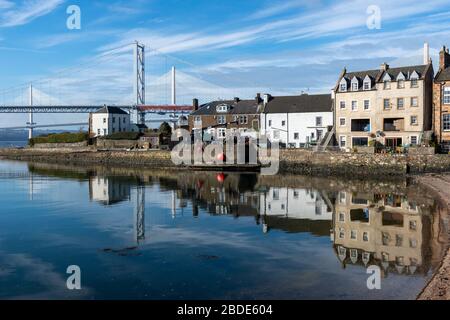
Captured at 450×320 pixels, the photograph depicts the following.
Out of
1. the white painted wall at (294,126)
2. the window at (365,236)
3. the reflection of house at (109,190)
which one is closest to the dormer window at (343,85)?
the white painted wall at (294,126)

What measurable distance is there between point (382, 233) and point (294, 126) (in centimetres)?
4082

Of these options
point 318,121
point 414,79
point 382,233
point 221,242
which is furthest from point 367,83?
point 221,242

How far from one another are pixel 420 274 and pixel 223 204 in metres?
15.6

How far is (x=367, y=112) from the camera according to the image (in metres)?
50.8

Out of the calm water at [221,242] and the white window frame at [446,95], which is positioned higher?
the white window frame at [446,95]

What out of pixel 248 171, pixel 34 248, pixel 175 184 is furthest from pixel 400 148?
pixel 34 248

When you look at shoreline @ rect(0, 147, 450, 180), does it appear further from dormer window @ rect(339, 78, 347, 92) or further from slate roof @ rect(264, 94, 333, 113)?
slate roof @ rect(264, 94, 333, 113)

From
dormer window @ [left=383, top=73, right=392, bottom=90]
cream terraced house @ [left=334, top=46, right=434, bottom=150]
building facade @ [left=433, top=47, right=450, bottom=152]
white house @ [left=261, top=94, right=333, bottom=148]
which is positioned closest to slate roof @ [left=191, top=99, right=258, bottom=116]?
white house @ [left=261, top=94, right=333, bottom=148]

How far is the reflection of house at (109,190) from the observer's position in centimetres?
3156

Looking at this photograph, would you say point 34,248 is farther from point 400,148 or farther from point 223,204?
point 400,148

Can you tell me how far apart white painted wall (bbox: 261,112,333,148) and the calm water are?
24198 mm

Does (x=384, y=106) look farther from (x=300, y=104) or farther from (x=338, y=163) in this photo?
(x=300, y=104)

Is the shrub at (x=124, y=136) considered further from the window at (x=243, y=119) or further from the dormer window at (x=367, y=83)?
the dormer window at (x=367, y=83)

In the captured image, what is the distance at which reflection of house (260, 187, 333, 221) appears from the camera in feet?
82.5
